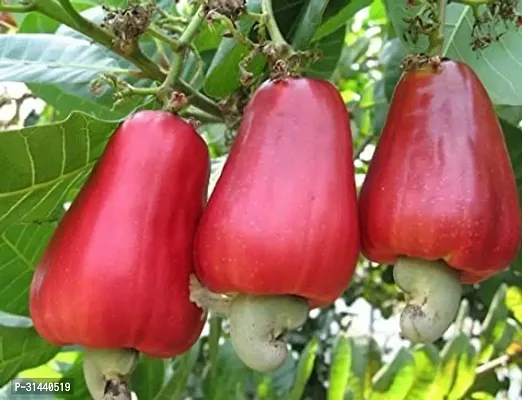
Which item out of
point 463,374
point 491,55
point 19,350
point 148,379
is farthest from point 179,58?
point 463,374

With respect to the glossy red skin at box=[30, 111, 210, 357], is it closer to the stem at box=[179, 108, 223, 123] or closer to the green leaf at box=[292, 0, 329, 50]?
the green leaf at box=[292, 0, 329, 50]

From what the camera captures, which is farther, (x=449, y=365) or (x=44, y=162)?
(x=449, y=365)

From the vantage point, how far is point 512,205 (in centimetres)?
72

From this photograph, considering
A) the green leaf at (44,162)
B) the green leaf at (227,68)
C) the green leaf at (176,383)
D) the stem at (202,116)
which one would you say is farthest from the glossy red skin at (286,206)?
the green leaf at (176,383)

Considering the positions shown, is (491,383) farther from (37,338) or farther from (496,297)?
(37,338)

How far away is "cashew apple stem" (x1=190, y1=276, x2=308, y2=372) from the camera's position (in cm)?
67

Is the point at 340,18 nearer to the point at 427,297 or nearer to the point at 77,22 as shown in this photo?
the point at 77,22

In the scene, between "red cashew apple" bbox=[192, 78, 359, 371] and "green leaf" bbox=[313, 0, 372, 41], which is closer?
"red cashew apple" bbox=[192, 78, 359, 371]

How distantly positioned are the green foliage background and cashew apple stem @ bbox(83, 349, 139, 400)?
5.6 inches

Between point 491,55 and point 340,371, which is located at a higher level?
point 491,55

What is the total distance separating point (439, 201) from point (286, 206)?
0.34 feet

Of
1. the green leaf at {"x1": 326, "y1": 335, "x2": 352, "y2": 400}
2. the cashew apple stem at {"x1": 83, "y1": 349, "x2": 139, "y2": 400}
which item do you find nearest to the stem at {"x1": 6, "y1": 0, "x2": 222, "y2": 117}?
the cashew apple stem at {"x1": 83, "y1": 349, "x2": 139, "y2": 400}

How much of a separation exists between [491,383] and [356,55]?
670mm

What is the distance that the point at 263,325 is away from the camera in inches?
26.3
